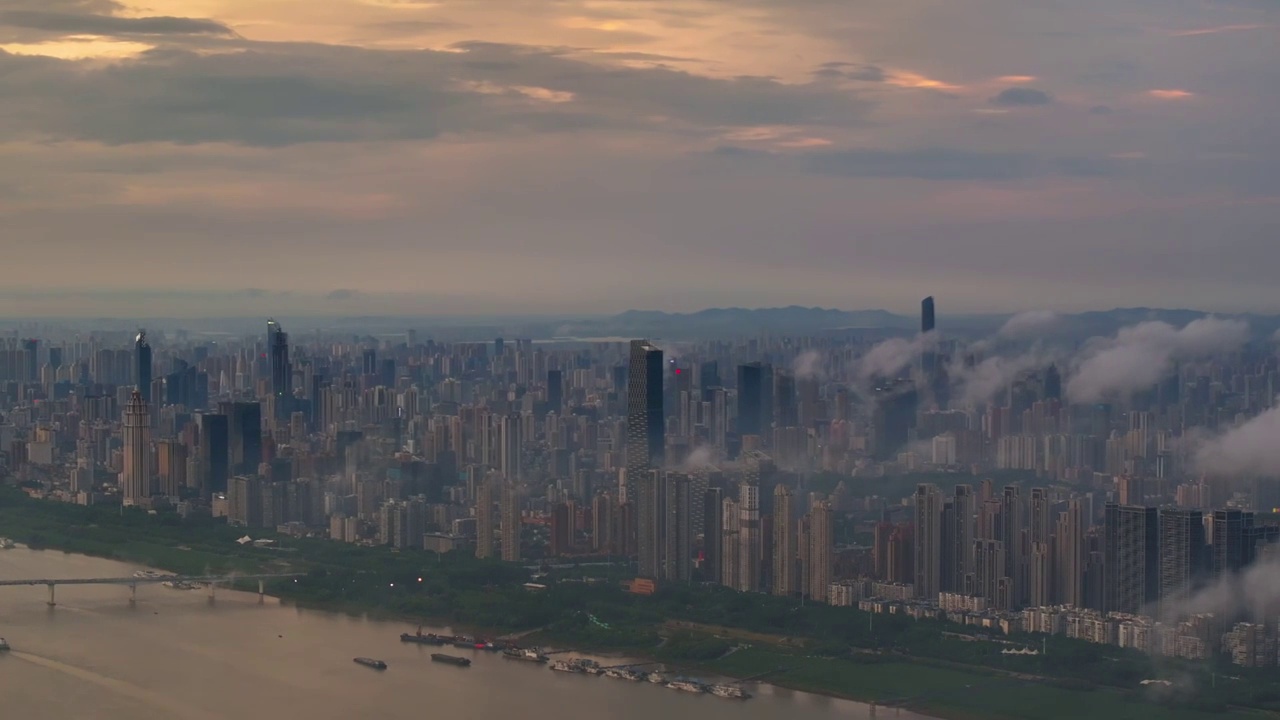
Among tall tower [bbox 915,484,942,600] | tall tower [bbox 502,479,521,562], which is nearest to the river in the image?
tall tower [bbox 502,479,521,562]

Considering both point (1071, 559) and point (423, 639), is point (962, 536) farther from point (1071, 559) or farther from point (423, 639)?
point (423, 639)

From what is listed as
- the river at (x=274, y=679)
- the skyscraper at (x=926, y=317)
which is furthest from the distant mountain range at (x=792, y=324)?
the river at (x=274, y=679)

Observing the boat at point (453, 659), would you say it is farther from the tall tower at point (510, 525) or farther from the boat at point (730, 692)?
the tall tower at point (510, 525)

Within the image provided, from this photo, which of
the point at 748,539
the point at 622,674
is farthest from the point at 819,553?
the point at 622,674

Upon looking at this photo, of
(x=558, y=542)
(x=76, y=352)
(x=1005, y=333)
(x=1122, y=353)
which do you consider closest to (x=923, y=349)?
(x=1005, y=333)

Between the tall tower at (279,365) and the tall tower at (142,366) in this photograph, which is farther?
the tall tower at (142,366)

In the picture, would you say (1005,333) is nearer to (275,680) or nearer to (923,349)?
(923,349)

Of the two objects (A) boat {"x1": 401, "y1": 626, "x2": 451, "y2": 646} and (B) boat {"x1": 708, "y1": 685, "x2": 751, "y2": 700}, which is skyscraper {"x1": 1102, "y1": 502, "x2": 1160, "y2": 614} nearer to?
(B) boat {"x1": 708, "y1": 685, "x2": 751, "y2": 700}
